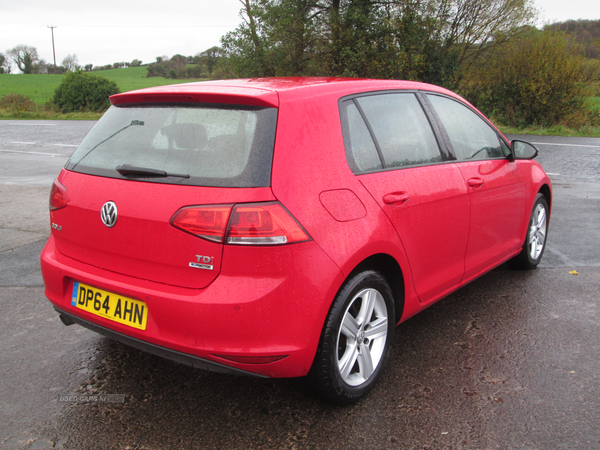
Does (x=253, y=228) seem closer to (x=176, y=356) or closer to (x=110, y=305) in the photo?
(x=176, y=356)

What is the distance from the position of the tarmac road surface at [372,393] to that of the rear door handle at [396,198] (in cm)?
99

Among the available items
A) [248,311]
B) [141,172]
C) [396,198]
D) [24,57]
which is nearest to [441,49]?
[396,198]

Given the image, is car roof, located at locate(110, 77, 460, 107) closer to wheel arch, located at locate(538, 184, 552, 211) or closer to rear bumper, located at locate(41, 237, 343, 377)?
rear bumper, located at locate(41, 237, 343, 377)

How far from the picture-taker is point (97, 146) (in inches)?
108

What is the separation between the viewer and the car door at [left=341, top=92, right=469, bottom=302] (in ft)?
9.01

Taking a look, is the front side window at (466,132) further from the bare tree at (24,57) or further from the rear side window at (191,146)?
the bare tree at (24,57)

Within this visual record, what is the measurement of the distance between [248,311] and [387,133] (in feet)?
4.45

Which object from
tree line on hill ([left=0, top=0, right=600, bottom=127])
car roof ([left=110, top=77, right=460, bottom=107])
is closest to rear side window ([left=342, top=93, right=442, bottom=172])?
car roof ([left=110, top=77, right=460, bottom=107])

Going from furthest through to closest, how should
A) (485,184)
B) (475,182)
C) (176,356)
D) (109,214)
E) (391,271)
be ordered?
(485,184) → (475,182) → (391,271) → (109,214) → (176,356)

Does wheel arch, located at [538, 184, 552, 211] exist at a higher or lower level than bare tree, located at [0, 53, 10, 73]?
lower

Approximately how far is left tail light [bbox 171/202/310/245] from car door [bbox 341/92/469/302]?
59 centimetres

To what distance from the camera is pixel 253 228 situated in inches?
86.7

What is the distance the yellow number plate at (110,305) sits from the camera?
94.0 inches

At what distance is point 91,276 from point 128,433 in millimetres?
752
